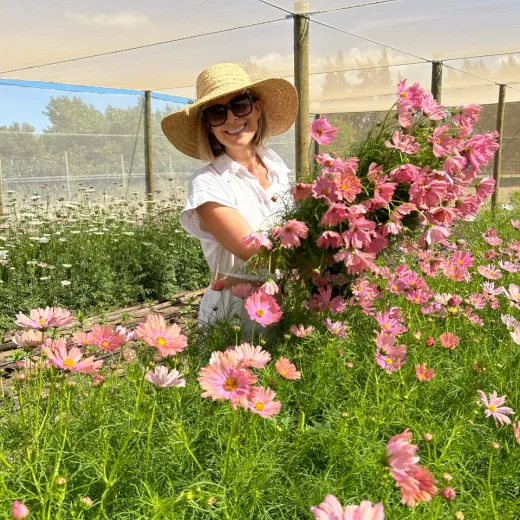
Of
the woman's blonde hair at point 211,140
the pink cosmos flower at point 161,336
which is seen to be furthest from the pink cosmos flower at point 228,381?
the woman's blonde hair at point 211,140

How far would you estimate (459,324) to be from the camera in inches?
77.7

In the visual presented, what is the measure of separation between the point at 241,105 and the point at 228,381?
1.21 m

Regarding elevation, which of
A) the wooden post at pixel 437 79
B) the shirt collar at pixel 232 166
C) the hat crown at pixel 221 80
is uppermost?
the wooden post at pixel 437 79

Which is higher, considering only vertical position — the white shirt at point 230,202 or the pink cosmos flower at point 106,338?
the white shirt at point 230,202

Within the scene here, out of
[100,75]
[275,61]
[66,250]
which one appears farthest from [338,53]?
[66,250]

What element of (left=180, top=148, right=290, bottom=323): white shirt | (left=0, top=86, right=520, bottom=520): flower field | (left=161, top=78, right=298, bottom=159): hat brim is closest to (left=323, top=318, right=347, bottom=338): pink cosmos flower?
(left=0, top=86, right=520, bottom=520): flower field

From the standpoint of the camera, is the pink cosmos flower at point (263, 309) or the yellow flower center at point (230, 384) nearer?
the yellow flower center at point (230, 384)

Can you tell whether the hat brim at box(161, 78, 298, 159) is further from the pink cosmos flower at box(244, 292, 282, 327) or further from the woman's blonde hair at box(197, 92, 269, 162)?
the pink cosmos flower at box(244, 292, 282, 327)

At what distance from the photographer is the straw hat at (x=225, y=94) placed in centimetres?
182

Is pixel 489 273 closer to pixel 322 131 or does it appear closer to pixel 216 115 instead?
pixel 322 131

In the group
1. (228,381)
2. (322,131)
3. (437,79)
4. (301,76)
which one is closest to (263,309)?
(228,381)

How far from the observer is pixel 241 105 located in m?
1.87

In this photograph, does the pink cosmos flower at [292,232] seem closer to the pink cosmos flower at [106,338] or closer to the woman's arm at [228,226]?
the woman's arm at [228,226]

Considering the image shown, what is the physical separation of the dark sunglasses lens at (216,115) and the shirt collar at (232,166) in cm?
12
